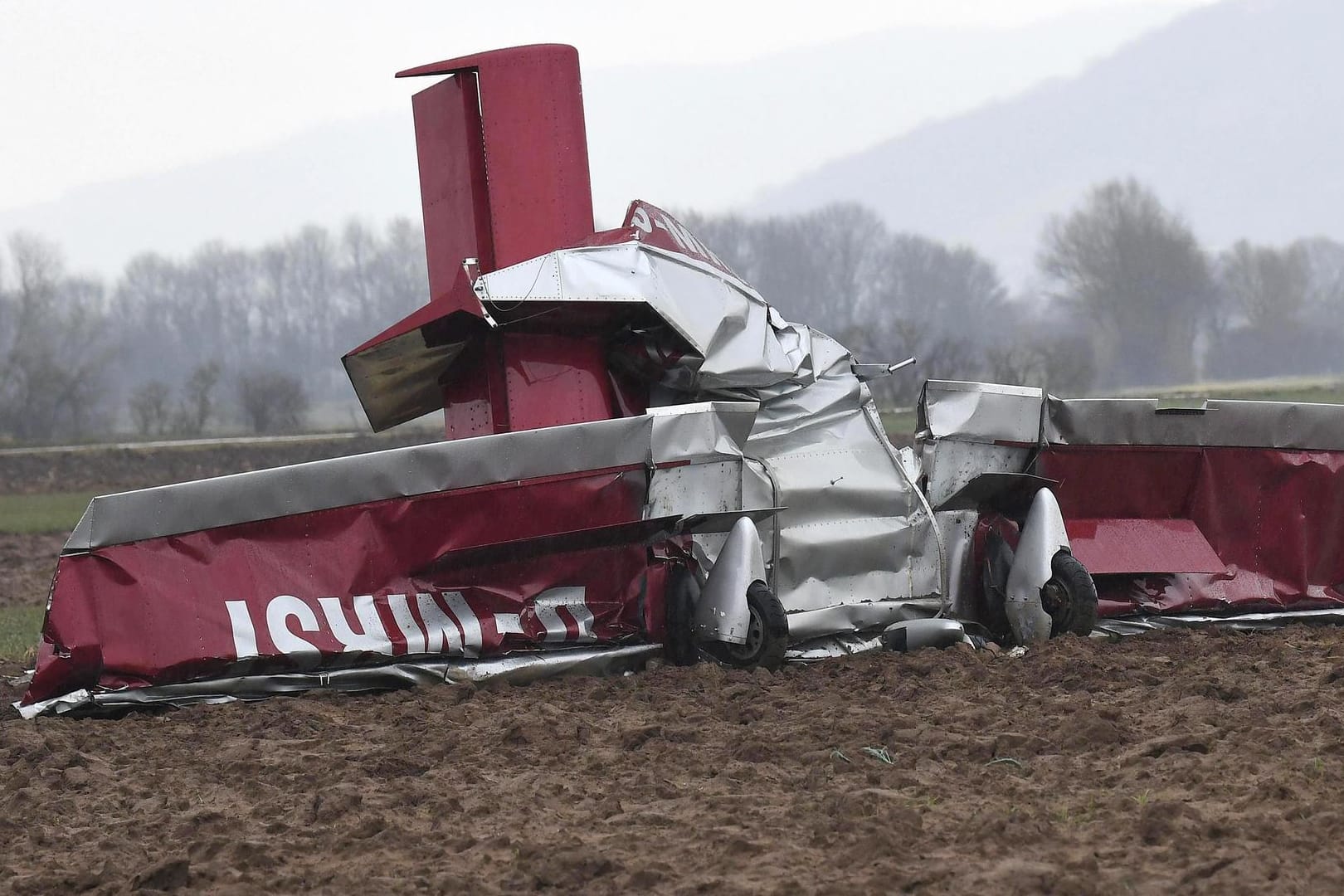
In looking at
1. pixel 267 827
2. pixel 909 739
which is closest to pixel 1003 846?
pixel 909 739

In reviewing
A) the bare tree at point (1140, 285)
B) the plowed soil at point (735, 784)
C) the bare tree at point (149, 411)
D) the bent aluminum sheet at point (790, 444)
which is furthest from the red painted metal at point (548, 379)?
the bare tree at point (1140, 285)

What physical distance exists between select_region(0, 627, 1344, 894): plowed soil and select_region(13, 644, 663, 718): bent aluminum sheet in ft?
0.35

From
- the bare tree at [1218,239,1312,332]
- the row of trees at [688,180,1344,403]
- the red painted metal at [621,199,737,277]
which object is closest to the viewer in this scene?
the red painted metal at [621,199,737,277]

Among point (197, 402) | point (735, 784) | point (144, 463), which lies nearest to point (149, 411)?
point (197, 402)

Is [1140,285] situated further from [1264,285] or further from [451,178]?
[451,178]

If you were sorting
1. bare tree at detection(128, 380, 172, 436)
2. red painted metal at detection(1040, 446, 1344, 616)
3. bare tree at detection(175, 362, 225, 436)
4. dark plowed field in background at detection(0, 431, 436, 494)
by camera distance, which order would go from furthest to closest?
→ bare tree at detection(175, 362, 225, 436), bare tree at detection(128, 380, 172, 436), dark plowed field in background at detection(0, 431, 436, 494), red painted metal at detection(1040, 446, 1344, 616)

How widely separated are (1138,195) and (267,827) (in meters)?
49.0

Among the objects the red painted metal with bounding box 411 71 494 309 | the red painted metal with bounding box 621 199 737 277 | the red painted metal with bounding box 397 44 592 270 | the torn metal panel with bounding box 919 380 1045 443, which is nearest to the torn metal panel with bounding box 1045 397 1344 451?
the torn metal panel with bounding box 919 380 1045 443

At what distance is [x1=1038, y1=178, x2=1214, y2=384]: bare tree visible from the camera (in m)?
45.8

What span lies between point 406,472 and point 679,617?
1.38m

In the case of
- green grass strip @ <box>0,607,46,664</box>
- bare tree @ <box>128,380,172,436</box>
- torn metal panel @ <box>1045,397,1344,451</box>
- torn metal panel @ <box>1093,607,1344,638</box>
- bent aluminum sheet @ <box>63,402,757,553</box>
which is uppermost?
bare tree @ <box>128,380,172,436</box>

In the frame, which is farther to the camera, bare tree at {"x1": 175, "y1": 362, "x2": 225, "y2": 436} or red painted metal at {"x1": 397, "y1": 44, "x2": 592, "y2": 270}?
bare tree at {"x1": 175, "y1": 362, "x2": 225, "y2": 436}

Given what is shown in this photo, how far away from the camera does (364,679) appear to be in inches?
250

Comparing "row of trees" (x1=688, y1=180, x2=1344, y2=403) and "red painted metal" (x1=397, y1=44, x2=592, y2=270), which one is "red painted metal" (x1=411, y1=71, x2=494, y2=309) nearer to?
"red painted metal" (x1=397, y1=44, x2=592, y2=270)
